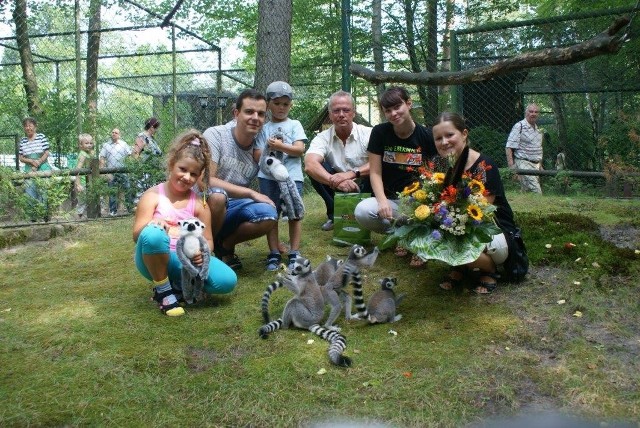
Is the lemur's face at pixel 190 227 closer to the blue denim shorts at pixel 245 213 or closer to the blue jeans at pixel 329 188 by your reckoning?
the blue denim shorts at pixel 245 213

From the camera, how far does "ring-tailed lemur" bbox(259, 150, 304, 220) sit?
179 inches

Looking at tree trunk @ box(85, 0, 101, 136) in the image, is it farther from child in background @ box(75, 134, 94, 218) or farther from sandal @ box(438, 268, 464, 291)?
sandal @ box(438, 268, 464, 291)

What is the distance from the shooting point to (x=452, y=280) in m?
4.11

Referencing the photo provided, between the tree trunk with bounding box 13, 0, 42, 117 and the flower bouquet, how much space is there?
22.1ft

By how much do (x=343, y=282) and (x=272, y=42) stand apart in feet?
14.7

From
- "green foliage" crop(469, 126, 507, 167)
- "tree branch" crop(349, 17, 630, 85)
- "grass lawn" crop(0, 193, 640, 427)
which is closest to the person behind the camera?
"grass lawn" crop(0, 193, 640, 427)

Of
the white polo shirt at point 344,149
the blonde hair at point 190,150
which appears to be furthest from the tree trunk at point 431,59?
the blonde hair at point 190,150

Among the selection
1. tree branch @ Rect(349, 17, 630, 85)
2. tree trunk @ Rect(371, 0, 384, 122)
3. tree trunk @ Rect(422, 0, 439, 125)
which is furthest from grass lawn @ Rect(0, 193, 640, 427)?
tree trunk @ Rect(371, 0, 384, 122)

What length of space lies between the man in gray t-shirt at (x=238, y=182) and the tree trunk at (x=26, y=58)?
16.4 ft

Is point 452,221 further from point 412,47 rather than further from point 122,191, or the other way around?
point 412,47

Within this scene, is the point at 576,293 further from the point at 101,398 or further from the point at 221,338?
the point at 101,398

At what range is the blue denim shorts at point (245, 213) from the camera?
4445mm

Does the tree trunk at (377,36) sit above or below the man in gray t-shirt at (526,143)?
above

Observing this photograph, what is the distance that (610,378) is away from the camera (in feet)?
8.82
